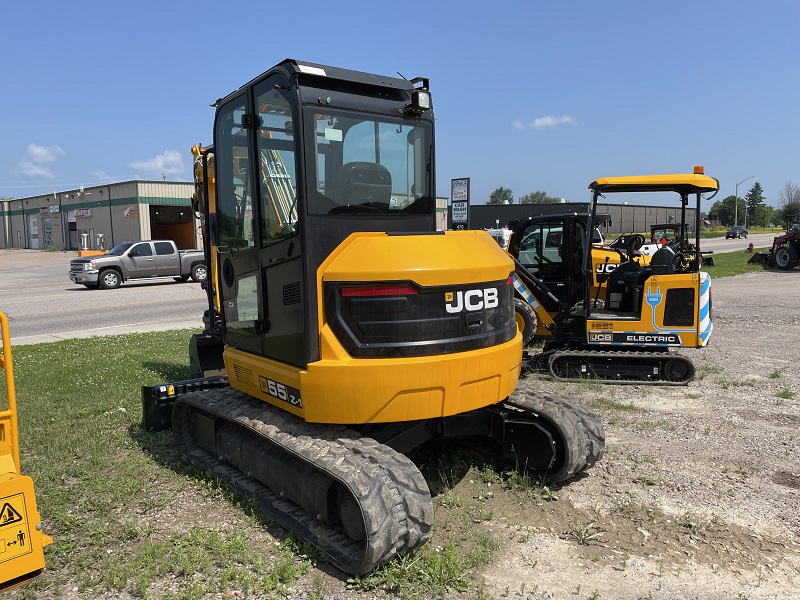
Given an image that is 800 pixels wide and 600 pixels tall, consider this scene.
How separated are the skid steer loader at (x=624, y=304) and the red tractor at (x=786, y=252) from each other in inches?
789

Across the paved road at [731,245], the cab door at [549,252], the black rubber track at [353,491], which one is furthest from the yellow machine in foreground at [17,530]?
the paved road at [731,245]

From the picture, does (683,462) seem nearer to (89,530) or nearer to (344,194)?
(344,194)

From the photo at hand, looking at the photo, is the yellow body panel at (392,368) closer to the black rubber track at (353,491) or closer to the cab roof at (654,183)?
the black rubber track at (353,491)

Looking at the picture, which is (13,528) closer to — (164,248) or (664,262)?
(664,262)

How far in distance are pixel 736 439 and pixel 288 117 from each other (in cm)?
506

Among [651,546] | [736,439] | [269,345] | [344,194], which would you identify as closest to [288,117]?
[344,194]

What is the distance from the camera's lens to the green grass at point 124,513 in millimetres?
3650

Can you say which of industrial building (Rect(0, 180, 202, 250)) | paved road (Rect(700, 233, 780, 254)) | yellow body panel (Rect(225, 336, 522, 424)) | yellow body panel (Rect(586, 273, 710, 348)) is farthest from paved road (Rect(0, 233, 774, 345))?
paved road (Rect(700, 233, 780, 254))

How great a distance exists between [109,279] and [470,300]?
76.0 ft

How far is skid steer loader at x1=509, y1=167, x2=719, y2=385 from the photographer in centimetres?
837

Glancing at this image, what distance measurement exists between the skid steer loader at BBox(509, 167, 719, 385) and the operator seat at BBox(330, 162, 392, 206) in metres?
4.81

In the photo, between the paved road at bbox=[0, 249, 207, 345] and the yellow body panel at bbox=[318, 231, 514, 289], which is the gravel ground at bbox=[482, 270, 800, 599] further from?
the paved road at bbox=[0, 249, 207, 345]

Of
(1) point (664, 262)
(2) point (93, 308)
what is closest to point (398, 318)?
(1) point (664, 262)

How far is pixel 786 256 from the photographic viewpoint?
25.8 metres
